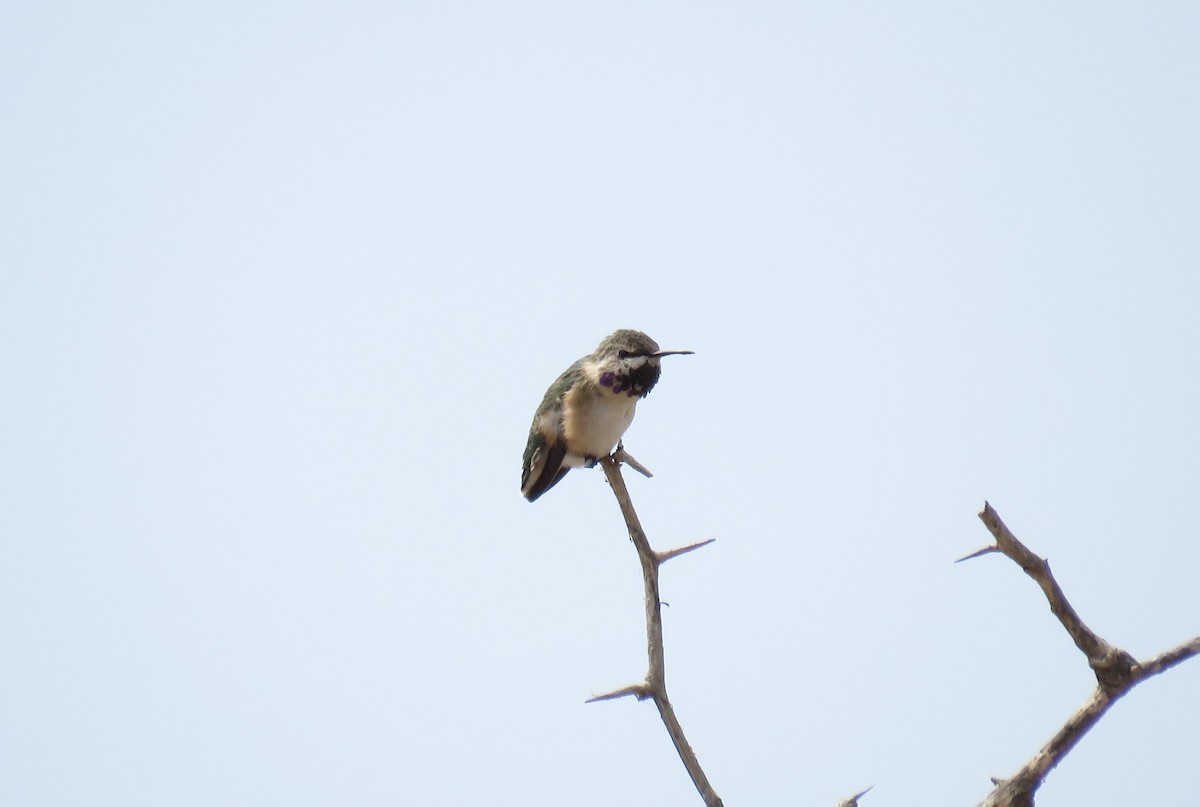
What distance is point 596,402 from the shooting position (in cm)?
1028

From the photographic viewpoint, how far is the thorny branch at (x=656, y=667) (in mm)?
6355

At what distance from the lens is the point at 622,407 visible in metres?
10.3

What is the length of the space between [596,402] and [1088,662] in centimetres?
526

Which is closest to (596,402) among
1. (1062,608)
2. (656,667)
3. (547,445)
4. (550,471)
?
(547,445)

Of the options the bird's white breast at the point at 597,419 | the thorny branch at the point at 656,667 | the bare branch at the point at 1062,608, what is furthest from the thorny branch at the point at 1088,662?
the bird's white breast at the point at 597,419

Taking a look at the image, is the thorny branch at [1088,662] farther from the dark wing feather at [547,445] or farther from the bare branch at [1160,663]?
the dark wing feather at [547,445]

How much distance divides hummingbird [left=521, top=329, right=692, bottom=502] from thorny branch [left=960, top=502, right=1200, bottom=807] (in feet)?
16.2

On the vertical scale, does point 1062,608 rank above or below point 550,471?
below

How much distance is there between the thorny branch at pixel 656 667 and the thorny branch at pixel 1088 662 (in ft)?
4.93

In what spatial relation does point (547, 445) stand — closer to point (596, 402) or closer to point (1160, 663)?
point (596, 402)

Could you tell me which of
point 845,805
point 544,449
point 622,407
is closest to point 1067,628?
point 845,805

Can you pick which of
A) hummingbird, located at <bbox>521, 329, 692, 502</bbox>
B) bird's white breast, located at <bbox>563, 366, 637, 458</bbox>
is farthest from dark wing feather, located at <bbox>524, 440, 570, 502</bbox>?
bird's white breast, located at <bbox>563, 366, 637, 458</bbox>

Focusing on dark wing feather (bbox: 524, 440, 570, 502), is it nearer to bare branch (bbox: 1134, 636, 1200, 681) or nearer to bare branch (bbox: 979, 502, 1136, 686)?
bare branch (bbox: 979, 502, 1136, 686)

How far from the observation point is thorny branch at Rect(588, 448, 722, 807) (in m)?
6.36
